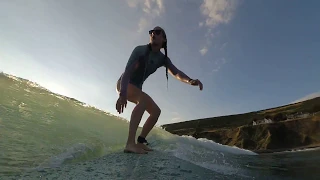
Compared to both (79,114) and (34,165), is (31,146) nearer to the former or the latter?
(34,165)

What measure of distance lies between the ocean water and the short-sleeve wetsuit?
4.12 ft

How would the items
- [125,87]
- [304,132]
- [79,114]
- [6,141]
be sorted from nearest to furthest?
1. [6,141]
2. [125,87]
3. [79,114]
4. [304,132]

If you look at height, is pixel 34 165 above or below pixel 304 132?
below

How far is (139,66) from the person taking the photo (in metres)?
4.71

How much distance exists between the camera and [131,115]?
14.2 feet

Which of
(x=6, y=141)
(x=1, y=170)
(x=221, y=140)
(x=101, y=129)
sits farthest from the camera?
(x=221, y=140)

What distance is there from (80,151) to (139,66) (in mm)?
1865

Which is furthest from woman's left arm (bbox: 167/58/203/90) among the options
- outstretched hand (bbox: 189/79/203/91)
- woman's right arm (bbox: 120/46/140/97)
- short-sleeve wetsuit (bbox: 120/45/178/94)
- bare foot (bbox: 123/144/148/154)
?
bare foot (bbox: 123/144/148/154)

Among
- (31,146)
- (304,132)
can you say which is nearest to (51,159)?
(31,146)

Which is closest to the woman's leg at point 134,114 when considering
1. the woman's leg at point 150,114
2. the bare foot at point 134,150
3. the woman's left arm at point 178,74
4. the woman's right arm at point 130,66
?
the bare foot at point 134,150

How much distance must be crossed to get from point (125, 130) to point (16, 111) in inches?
109

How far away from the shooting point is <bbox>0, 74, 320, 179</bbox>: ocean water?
2461 mm

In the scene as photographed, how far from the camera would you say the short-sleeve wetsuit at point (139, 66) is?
14.8 feet

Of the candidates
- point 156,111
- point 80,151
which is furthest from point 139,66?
point 80,151
